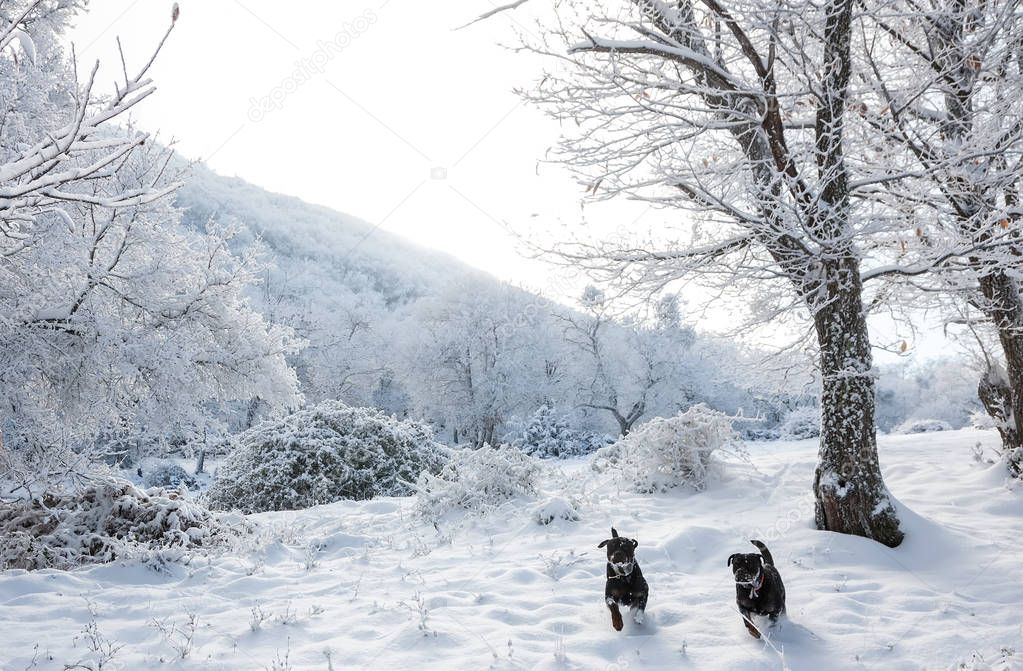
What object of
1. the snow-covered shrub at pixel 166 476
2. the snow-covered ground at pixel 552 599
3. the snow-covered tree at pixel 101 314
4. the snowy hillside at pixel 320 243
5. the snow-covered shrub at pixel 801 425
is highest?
the snowy hillside at pixel 320 243

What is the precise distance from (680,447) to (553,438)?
60.2ft

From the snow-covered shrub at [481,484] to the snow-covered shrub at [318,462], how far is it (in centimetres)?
259

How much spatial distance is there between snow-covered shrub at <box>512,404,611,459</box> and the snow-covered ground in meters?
18.4

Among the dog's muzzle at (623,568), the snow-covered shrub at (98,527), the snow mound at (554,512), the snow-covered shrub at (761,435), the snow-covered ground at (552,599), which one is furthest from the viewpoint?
the snow-covered shrub at (761,435)

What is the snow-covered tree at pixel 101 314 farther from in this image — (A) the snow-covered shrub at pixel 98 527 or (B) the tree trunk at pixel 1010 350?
(B) the tree trunk at pixel 1010 350

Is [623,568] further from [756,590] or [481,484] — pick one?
[481,484]

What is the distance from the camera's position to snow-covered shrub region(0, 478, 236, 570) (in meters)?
5.97

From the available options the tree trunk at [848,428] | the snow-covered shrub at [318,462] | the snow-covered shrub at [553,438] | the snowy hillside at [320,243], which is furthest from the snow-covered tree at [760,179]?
the snowy hillside at [320,243]

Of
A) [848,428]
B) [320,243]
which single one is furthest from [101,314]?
[320,243]

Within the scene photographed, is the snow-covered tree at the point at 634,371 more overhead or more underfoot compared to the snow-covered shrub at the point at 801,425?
more overhead

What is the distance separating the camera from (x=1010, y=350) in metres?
7.71

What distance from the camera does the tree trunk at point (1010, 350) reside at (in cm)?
746

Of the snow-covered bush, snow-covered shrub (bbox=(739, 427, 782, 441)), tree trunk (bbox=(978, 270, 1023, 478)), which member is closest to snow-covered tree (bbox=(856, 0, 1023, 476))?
tree trunk (bbox=(978, 270, 1023, 478))

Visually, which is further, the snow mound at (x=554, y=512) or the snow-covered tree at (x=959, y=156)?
the snow mound at (x=554, y=512)
